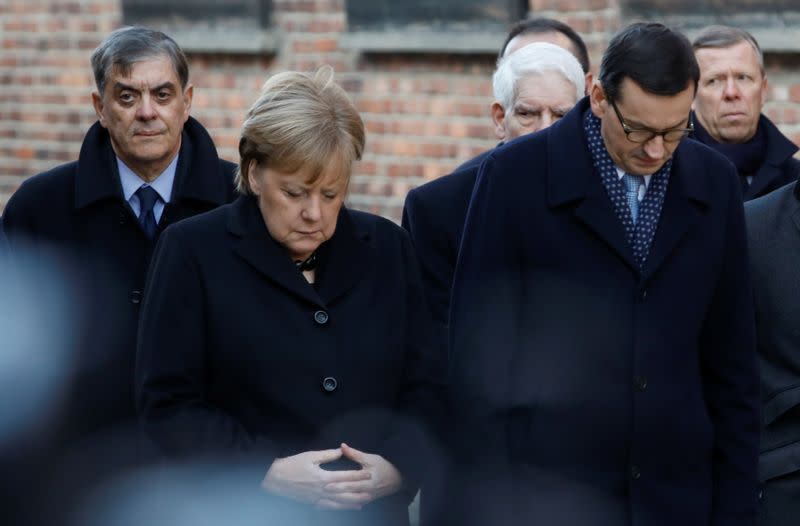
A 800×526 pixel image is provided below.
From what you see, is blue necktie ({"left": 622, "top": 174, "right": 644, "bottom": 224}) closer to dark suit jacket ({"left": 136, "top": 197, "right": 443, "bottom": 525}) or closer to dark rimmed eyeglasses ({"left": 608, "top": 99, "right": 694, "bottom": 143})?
dark rimmed eyeglasses ({"left": 608, "top": 99, "right": 694, "bottom": 143})

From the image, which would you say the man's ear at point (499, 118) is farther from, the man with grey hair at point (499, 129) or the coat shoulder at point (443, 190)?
the coat shoulder at point (443, 190)

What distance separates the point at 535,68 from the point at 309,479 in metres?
1.71

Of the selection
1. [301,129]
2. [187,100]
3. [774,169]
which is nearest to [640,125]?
[301,129]

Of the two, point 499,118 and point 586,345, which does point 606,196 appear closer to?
point 586,345

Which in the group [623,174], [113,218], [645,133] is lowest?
[113,218]

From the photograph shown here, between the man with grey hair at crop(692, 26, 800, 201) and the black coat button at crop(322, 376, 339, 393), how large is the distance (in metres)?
2.19

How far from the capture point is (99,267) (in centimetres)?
428

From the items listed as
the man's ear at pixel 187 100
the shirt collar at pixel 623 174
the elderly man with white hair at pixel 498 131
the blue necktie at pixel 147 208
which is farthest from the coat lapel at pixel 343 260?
the man's ear at pixel 187 100

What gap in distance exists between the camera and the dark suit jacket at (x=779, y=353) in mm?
3801

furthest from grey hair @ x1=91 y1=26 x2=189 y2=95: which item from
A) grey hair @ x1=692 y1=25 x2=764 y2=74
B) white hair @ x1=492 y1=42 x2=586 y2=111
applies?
grey hair @ x1=692 y1=25 x2=764 y2=74

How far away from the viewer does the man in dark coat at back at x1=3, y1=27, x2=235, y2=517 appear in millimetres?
4234

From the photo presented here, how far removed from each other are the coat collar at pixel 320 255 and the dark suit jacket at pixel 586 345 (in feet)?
0.73

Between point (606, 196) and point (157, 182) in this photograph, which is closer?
point (606, 196)

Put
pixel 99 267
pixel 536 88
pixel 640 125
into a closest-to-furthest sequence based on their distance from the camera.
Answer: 1. pixel 640 125
2. pixel 99 267
3. pixel 536 88
